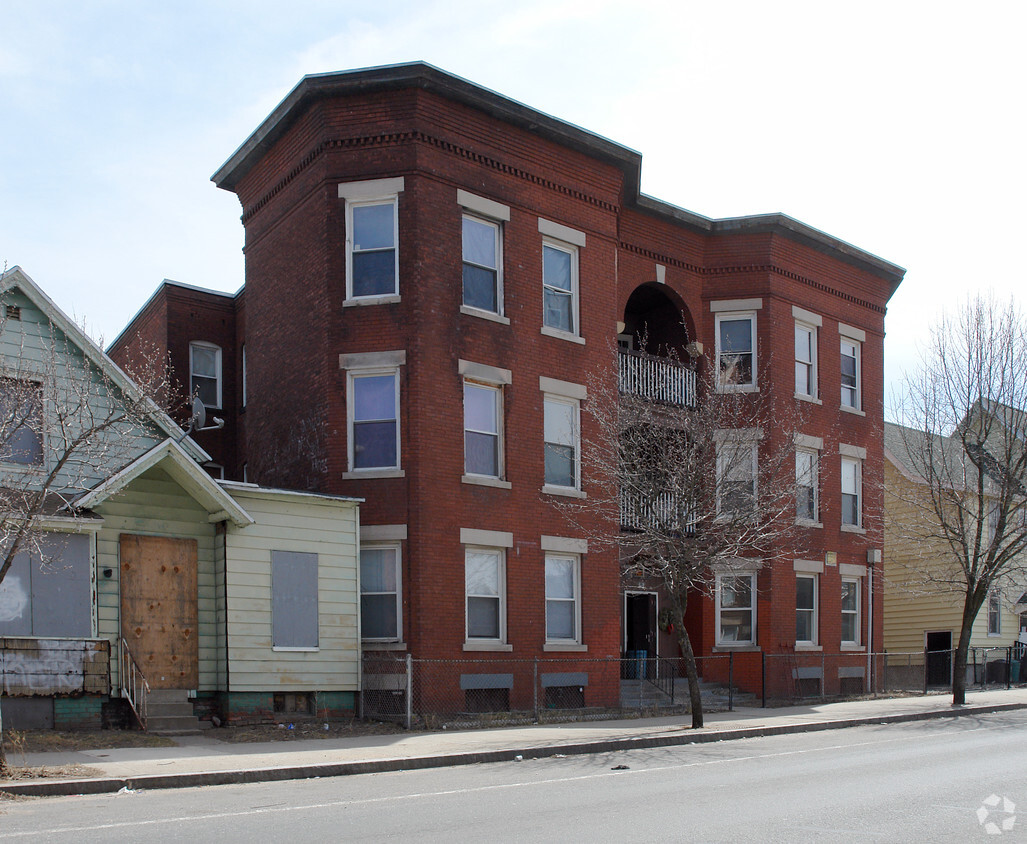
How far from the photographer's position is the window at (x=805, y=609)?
27.3 m

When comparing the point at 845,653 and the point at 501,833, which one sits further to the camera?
the point at 845,653

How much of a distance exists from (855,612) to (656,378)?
29.3ft

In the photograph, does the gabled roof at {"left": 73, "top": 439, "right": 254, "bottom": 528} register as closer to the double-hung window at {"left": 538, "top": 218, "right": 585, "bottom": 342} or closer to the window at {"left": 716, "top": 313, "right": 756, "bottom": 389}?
the double-hung window at {"left": 538, "top": 218, "right": 585, "bottom": 342}

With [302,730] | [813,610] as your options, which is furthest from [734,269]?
[302,730]

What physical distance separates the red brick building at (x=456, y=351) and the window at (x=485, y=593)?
4 centimetres

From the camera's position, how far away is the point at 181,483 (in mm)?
18031

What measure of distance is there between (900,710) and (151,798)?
16.5m

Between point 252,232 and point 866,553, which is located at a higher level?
point 252,232

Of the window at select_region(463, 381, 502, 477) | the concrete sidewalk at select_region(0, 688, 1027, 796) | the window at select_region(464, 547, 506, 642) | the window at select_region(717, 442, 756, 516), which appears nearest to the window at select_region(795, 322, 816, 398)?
the window at select_region(717, 442, 756, 516)

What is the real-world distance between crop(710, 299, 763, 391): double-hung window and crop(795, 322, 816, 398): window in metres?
1.57

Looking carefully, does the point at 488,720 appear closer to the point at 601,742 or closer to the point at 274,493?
the point at 601,742

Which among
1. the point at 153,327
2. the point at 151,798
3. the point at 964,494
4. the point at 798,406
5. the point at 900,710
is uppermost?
the point at 153,327

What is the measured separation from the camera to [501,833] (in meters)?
8.77

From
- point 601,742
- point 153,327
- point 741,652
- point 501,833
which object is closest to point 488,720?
point 601,742
